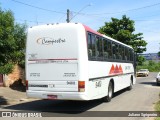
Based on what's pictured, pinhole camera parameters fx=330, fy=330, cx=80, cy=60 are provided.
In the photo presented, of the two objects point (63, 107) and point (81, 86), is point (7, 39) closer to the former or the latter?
point (63, 107)

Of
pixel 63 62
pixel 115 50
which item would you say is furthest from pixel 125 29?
pixel 63 62

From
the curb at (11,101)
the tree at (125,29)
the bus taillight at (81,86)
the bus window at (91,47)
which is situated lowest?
the curb at (11,101)

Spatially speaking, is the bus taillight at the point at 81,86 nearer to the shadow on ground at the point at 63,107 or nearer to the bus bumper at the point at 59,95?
the bus bumper at the point at 59,95

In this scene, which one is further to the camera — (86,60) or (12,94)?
(12,94)

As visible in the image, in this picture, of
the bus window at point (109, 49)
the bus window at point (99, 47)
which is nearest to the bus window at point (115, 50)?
the bus window at point (109, 49)

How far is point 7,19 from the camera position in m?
14.7

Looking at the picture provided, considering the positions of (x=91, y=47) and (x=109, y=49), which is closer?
(x=91, y=47)

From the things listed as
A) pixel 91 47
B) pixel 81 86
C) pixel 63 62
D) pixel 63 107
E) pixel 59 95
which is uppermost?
pixel 91 47

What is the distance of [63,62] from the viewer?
12625 mm

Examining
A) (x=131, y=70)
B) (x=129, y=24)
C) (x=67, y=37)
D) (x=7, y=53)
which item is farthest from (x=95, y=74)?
(x=129, y=24)

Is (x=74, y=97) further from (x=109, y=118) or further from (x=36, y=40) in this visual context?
(x=36, y=40)

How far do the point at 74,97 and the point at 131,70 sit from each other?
11.7 m

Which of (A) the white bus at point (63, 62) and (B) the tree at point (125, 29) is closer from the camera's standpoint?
(A) the white bus at point (63, 62)

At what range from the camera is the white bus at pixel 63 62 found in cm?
1238
